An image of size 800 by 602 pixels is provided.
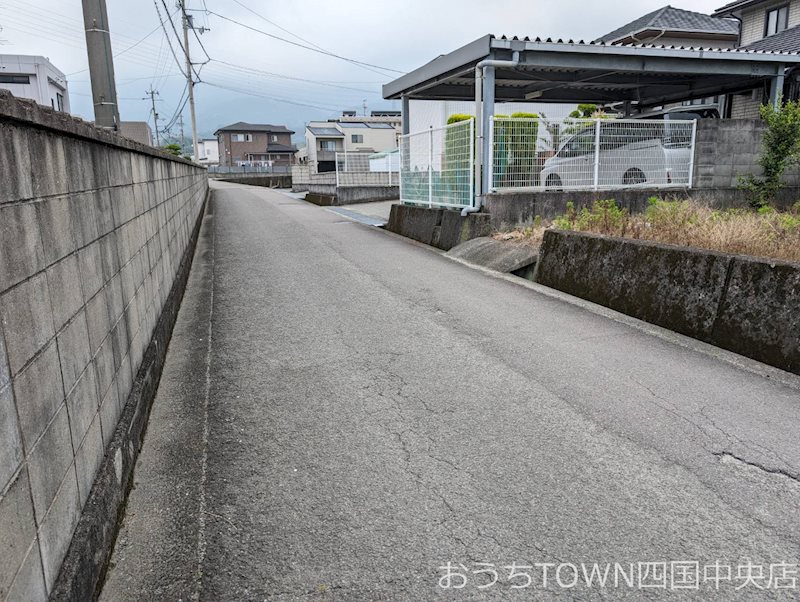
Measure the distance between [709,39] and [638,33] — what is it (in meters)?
4.71

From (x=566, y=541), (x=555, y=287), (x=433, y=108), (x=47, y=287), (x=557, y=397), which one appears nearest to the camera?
(x=47, y=287)

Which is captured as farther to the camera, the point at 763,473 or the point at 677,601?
the point at 763,473

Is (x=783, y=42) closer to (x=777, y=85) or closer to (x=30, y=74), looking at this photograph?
(x=777, y=85)

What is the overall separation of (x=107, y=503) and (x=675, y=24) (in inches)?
1208

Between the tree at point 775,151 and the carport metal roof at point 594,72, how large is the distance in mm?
1634

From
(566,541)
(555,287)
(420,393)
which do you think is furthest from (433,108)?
(566,541)

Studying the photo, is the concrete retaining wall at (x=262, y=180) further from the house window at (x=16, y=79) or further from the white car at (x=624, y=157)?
the white car at (x=624, y=157)

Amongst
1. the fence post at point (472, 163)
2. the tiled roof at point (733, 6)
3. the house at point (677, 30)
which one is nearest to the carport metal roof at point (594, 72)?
the fence post at point (472, 163)

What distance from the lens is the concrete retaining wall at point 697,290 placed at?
4.56 m

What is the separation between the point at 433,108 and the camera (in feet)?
87.7

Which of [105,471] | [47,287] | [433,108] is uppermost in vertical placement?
[433,108]

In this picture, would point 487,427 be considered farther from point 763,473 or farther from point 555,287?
point 555,287

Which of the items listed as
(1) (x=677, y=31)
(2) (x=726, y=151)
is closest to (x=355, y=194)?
(2) (x=726, y=151)

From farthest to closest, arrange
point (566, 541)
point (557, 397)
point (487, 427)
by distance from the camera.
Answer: point (557, 397), point (487, 427), point (566, 541)
